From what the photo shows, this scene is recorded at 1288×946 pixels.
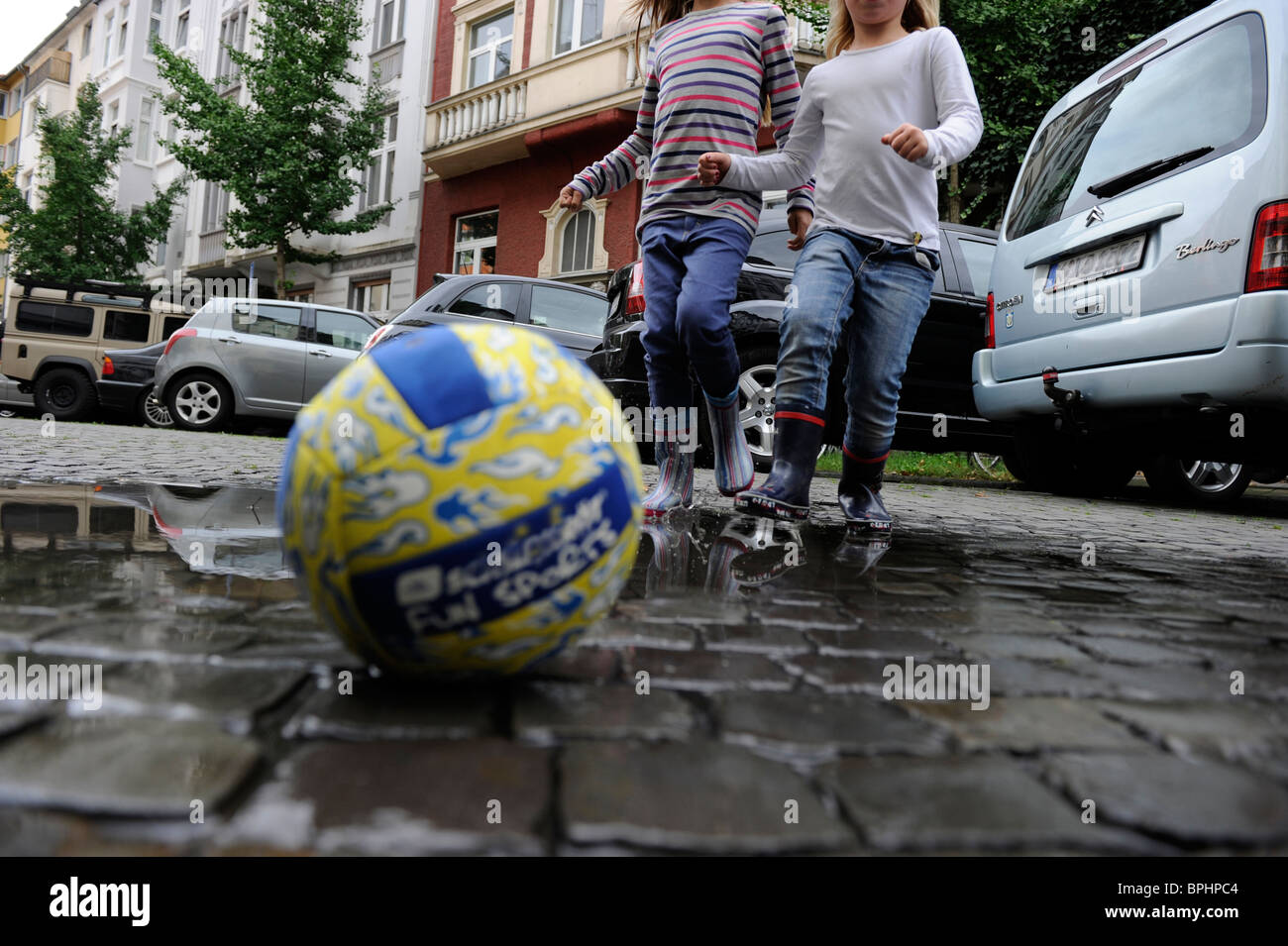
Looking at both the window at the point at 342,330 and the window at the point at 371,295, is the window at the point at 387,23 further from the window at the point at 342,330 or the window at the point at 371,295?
the window at the point at 342,330

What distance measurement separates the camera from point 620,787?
118 cm

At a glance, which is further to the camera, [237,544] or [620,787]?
[237,544]

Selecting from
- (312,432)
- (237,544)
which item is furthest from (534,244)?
(312,432)

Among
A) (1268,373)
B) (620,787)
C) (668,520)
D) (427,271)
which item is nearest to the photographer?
(620,787)

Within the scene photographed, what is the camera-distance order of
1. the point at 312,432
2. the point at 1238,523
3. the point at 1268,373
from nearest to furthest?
the point at 312,432 < the point at 1268,373 < the point at 1238,523

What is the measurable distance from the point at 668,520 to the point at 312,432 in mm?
2673

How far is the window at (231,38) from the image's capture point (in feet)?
91.5

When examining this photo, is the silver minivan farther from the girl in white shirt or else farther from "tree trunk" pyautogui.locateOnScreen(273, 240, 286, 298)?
"tree trunk" pyautogui.locateOnScreen(273, 240, 286, 298)

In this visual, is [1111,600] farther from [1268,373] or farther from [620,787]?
[1268,373]

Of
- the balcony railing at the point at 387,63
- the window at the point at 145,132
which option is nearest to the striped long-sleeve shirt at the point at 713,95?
the balcony railing at the point at 387,63

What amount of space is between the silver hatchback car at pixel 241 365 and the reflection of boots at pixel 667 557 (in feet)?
28.9

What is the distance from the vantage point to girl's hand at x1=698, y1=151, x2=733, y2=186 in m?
3.41

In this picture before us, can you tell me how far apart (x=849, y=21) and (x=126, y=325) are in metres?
15.2

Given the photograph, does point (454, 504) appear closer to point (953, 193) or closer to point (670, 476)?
point (670, 476)
